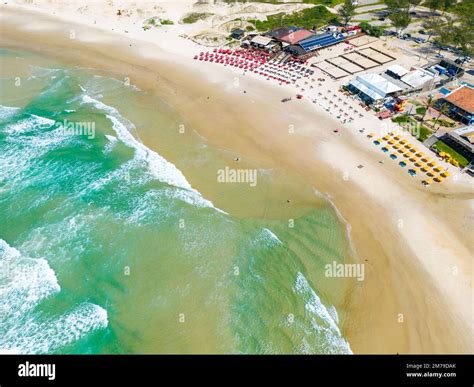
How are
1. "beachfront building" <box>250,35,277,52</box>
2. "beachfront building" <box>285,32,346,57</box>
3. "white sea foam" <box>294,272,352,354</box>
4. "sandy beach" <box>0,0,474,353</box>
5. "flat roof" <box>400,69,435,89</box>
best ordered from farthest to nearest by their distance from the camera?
"beachfront building" <box>250,35,277,52</box>, "beachfront building" <box>285,32,346,57</box>, "flat roof" <box>400,69,435,89</box>, "sandy beach" <box>0,0,474,353</box>, "white sea foam" <box>294,272,352,354</box>

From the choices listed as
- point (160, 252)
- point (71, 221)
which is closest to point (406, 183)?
point (160, 252)

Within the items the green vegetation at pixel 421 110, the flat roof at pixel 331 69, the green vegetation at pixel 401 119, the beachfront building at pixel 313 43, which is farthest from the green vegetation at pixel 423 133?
the beachfront building at pixel 313 43

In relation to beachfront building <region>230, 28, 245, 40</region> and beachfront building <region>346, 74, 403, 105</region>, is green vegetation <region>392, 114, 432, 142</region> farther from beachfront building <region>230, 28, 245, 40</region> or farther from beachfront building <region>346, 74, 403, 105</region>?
beachfront building <region>230, 28, 245, 40</region>

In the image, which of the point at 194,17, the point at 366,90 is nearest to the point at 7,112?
the point at 194,17

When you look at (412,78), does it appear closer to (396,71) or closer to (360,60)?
→ (396,71)

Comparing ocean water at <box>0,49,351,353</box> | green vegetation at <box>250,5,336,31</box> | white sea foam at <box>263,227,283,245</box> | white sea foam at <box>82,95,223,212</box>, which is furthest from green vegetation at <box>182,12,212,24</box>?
white sea foam at <box>263,227,283,245</box>

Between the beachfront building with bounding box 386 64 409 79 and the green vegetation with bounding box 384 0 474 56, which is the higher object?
the green vegetation with bounding box 384 0 474 56

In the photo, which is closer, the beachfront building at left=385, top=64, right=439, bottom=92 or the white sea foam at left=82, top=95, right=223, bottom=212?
the white sea foam at left=82, top=95, right=223, bottom=212
